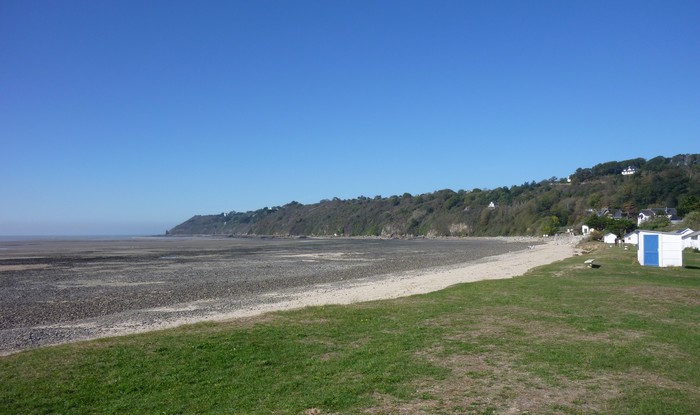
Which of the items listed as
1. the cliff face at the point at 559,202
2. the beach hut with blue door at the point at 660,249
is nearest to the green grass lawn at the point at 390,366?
the beach hut with blue door at the point at 660,249

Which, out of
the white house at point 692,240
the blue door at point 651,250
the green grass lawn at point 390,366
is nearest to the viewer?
the green grass lawn at point 390,366

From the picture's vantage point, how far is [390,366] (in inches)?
337

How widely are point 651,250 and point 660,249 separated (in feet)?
1.44

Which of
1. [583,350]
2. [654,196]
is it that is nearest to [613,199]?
[654,196]

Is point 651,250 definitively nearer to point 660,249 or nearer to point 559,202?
point 660,249

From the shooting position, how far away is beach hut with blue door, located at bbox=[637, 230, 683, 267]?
88.8ft

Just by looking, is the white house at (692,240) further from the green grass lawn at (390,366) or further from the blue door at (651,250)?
the green grass lawn at (390,366)

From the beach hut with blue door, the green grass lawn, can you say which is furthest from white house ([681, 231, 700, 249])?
the green grass lawn

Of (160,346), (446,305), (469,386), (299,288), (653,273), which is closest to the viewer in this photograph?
(469,386)

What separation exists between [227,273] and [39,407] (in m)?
29.7

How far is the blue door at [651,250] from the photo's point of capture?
1081 inches

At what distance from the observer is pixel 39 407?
696 cm

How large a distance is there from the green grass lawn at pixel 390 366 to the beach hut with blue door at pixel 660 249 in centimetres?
1522

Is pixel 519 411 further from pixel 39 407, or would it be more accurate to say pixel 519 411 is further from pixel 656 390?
pixel 39 407
